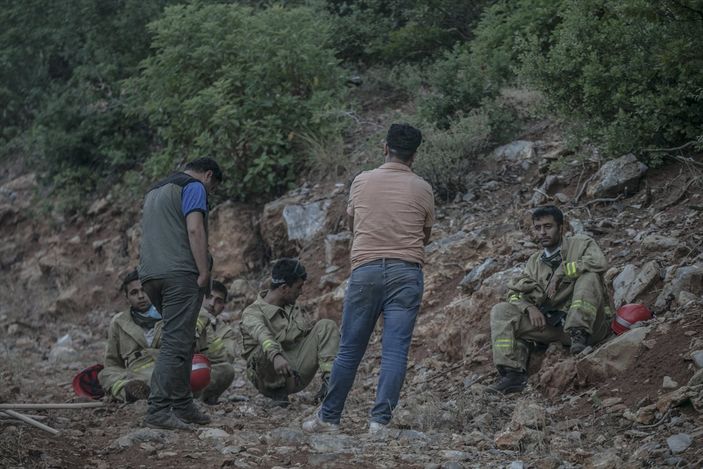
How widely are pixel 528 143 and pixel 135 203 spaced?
6.62 m

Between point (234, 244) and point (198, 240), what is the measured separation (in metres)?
6.15

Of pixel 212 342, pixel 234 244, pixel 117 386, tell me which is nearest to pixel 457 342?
pixel 212 342

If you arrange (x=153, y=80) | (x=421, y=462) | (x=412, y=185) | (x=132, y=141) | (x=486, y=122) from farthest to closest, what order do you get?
(x=132, y=141) → (x=153, y=80) → (x=486, y=122) → (x=412, y=185) → (x=421, y=462)

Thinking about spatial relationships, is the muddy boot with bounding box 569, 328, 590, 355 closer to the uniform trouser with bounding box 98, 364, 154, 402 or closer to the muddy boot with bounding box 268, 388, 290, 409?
the muddy boot with bounding box 268, 388, 290, 409

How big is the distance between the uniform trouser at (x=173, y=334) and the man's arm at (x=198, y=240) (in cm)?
7

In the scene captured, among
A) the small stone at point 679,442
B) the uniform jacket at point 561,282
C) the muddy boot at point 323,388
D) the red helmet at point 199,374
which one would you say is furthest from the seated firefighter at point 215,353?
the small stone at point 679,442

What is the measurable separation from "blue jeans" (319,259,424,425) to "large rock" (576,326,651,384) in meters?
1.41

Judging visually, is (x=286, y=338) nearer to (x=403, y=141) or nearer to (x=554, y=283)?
(x=554, y=283)

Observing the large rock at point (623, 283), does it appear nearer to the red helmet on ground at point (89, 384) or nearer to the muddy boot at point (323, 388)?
the muddy boot at point (323, 388)

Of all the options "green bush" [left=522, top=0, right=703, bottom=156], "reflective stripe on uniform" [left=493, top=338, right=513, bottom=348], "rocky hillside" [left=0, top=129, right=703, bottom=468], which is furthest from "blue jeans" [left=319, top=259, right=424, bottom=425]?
"green bush" [left=522, top=0, right=703, bottom=156]

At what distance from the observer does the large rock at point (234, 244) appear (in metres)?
12.4

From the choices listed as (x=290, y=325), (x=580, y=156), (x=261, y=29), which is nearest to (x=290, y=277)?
(x=290, y=325)

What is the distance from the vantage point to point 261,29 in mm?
12469

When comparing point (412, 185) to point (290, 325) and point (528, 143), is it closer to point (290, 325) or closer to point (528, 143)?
point (290, 325)
